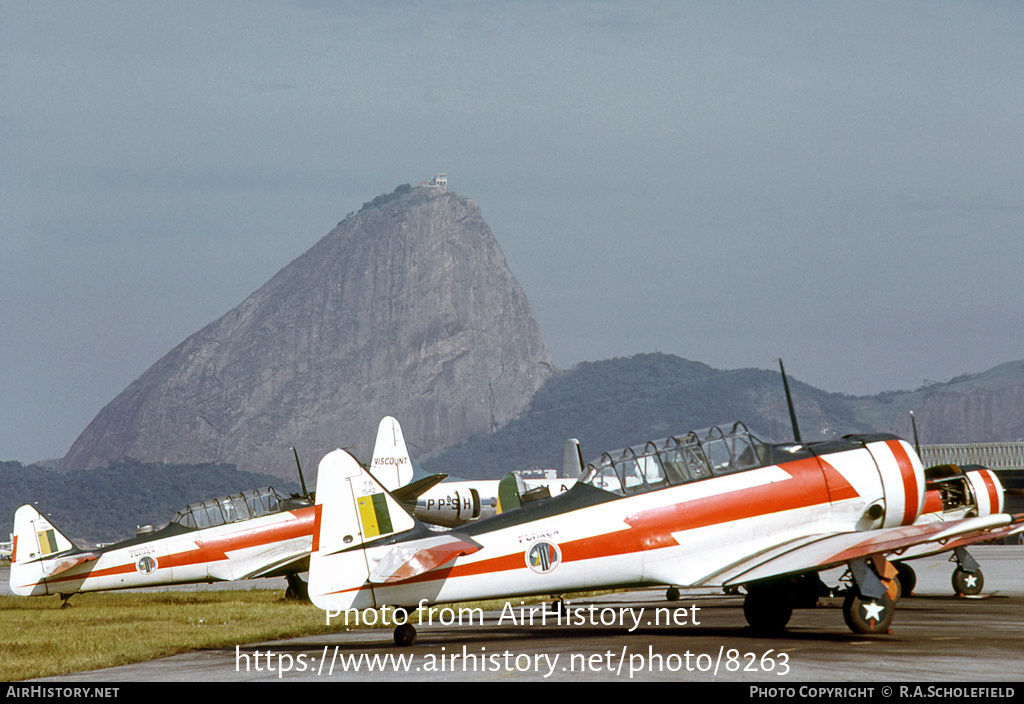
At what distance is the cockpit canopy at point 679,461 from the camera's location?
43.3 feet

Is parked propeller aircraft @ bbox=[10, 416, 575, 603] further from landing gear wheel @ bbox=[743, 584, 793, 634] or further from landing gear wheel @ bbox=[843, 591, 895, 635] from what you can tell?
landing gear wheel @ bbox=[843, 591, 895, 635]

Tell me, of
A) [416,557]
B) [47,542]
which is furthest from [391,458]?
[416,557]

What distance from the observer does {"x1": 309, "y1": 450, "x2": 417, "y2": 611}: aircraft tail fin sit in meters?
12.2

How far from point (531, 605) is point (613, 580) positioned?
310 inches

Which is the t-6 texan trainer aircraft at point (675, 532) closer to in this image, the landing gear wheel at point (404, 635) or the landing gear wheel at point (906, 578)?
the landing gear wheel at point (404, 635)

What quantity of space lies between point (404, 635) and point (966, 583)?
419 inches

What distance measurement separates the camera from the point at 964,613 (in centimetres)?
1596

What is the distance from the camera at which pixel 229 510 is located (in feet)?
78.9

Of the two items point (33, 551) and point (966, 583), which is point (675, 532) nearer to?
point (966, 583)

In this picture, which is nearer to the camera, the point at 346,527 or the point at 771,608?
the point at 346,527

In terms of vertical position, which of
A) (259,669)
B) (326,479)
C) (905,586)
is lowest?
(905,586)
